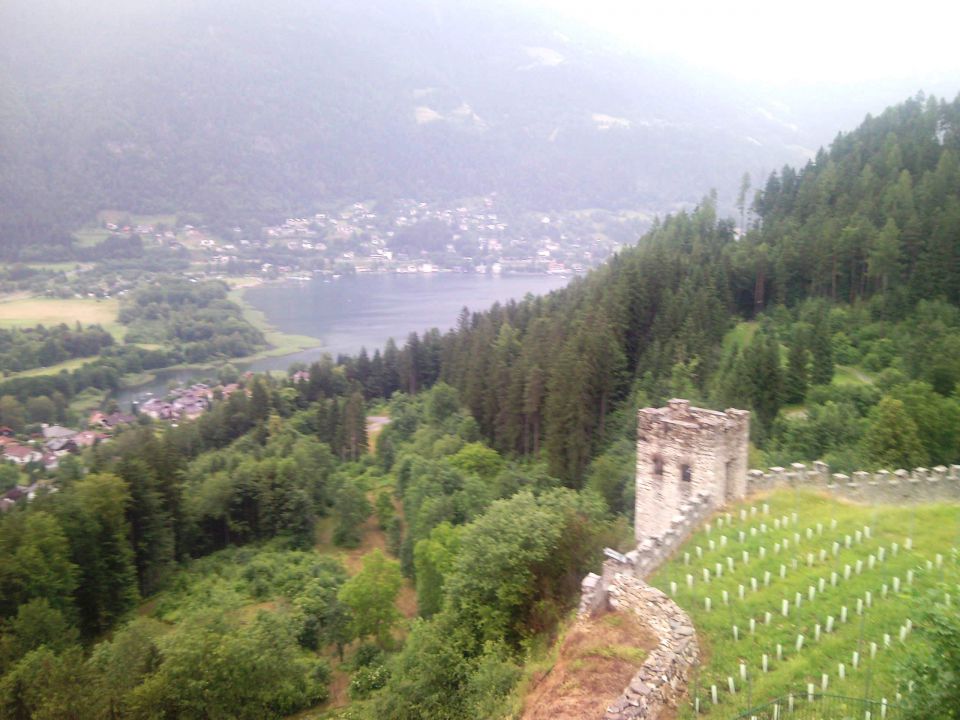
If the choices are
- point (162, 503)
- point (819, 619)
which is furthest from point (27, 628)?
point (819, 619)

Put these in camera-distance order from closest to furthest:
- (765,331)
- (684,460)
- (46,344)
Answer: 1. (684,460)
2. (765,331)
3. (46,344)

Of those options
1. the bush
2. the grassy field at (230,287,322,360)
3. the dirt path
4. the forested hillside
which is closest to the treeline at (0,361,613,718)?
the bush

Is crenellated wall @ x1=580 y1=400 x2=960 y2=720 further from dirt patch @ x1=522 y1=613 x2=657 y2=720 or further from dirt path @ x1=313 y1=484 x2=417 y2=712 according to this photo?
dirt path @ x1=313 y1=484 x2=417 y2=712

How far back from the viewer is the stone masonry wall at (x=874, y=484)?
1836 centimetres

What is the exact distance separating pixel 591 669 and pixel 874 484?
1187cm

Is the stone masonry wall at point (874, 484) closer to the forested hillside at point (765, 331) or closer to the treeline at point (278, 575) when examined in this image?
the treeline at point (278, 575)

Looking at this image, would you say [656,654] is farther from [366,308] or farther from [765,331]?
[366,308]

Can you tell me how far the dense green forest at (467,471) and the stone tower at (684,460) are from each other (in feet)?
5.81

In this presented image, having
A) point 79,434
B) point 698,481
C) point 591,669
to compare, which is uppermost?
point 698,481

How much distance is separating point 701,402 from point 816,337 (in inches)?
423

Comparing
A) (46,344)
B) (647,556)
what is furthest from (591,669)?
(46,344)

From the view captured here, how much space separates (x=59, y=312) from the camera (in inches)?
4889

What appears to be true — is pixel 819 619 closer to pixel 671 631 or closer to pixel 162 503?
pixel 671 631

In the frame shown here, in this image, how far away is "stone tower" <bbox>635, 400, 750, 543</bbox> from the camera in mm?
18391
